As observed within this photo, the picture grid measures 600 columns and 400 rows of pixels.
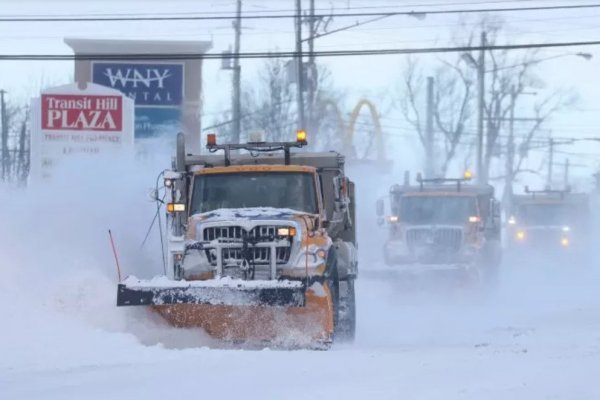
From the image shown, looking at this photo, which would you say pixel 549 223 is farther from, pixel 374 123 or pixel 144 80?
pixel 374 123

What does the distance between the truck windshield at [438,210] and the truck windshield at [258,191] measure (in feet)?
41.4

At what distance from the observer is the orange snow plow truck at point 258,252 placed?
12836mm

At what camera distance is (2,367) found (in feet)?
36.1

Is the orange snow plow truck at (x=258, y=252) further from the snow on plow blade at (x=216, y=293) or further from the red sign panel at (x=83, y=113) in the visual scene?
the red sign panel at (x=83, y=113)

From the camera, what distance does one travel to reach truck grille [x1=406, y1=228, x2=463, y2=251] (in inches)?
1017

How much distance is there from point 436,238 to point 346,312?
1090 cm

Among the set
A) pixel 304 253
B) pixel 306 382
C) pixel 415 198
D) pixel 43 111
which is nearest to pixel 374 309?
pixel 415 198

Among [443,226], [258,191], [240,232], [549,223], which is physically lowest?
[549,223]

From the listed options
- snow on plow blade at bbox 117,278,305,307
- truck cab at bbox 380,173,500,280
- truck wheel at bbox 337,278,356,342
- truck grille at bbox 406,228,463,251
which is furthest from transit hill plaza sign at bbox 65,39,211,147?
snow on plow blade at bbox 117,278,305,307

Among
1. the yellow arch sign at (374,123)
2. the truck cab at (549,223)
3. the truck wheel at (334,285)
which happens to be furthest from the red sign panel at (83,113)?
the yellow arch sign at (374,123)

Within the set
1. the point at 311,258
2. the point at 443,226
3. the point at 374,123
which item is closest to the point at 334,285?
the point at 311,258

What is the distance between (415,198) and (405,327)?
917cm

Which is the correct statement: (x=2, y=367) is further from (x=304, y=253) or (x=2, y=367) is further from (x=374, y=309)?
(x=374, y=309)

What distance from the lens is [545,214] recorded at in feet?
129
